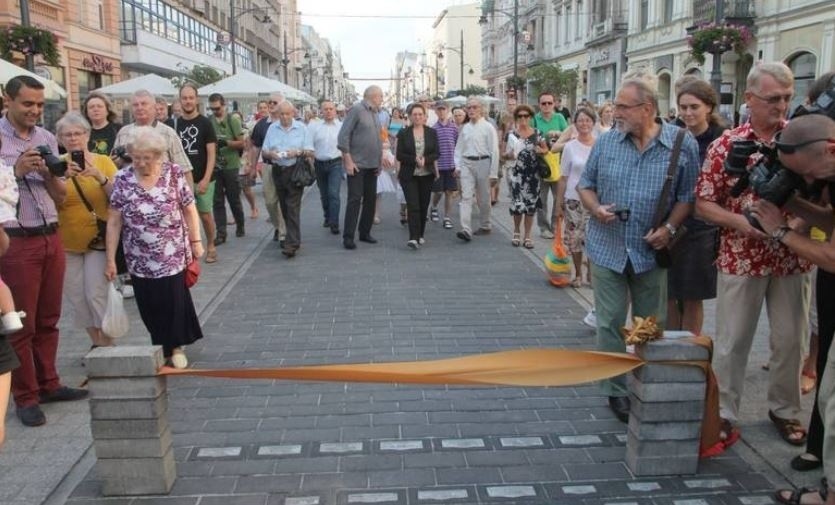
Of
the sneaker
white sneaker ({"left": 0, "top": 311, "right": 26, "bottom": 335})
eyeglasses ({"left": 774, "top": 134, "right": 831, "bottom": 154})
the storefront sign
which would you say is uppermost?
the storefront sign

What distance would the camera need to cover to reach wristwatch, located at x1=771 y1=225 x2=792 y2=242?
322 cm

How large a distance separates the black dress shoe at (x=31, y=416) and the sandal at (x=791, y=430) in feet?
13.9

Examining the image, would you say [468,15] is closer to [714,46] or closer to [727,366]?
[714,46]

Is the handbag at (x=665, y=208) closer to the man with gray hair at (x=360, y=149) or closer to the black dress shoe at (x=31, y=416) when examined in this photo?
the black dress shoe at (x=31, y=416)

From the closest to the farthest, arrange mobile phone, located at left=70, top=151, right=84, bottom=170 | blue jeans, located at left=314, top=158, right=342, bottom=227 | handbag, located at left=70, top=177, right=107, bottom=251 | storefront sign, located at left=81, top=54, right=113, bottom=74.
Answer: mobile phone, located at left=70, top=151, right=84, bottom=170
handbag, located at left=70, top=177, right=107, bottom=251
blue jeans, located at left=314, top=158, right=342, bottom=227
storefront sign, located at left=81, top=54, right=113, bottom=74

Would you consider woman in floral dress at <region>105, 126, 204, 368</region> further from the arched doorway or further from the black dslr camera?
the arched doorway

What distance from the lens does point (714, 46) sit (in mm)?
20969

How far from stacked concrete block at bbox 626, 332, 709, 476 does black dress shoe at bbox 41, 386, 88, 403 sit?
11.3ft

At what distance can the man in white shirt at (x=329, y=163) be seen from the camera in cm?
1123

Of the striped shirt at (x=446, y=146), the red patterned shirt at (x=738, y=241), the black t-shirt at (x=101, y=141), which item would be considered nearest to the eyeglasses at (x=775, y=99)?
the red patterned shirt at (x=738, y=241)

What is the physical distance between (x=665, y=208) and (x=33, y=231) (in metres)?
3.72

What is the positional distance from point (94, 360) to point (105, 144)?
139 inches

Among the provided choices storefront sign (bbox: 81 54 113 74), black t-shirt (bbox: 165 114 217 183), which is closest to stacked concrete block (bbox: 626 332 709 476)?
black t-shirt (bbox: 165 114 217 183)

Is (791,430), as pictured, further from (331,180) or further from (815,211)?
(331,180)
